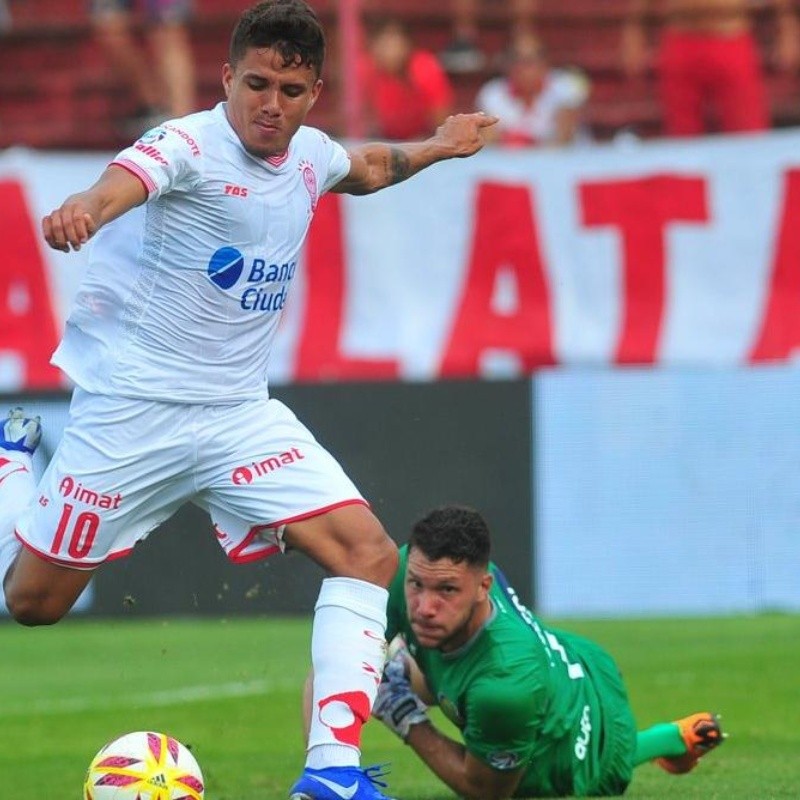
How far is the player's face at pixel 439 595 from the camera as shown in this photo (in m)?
6.73

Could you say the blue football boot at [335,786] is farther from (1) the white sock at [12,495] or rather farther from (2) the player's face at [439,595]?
(1) the white sock at [12,495]

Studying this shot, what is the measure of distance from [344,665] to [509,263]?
25.2ft

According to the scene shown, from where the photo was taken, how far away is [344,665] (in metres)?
6.32

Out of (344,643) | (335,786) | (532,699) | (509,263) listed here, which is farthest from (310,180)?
(509,263)

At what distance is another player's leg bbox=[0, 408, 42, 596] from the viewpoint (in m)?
7.00

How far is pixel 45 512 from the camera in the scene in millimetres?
6742

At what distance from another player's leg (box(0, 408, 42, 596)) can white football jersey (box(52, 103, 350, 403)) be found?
64 cm

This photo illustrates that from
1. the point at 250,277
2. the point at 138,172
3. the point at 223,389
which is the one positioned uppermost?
the point at 138,172

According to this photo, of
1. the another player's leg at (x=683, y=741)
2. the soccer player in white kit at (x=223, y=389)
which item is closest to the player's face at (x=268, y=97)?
the soccer player in white kit at (x=223, y=389)

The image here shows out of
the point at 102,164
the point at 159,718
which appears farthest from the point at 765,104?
the point at 159,718

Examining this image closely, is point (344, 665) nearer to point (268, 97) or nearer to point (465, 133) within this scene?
point (268, 97)

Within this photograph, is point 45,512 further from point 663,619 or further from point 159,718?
point 663,619

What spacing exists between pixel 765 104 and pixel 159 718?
7847 millimetres

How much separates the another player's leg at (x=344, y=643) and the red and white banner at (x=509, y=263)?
7.20m
